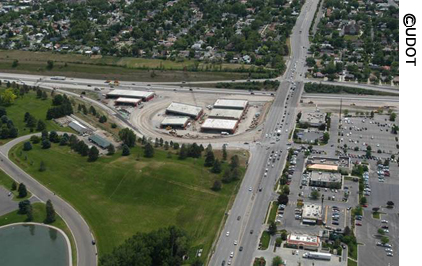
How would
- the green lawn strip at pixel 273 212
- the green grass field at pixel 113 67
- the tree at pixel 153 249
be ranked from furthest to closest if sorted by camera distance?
1. the green grass field at pixel 113 67
2. the green lawn strip at pixel 273 212
3. the tree at pixel 153 249

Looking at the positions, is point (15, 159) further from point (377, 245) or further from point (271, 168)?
point (377, 245)

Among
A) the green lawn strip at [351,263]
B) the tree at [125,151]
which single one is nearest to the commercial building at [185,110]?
the tree at [125,151]

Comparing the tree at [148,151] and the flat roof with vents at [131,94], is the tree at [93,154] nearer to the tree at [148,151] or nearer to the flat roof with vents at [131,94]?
the tree at [148,151]

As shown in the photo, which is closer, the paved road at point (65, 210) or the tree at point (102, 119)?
the paved road at point (65, 210)

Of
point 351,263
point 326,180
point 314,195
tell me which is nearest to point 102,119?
point 326,180

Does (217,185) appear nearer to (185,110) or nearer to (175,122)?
(175,122)

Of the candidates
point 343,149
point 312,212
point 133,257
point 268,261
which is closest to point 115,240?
point 133,257
